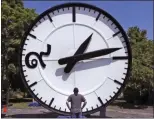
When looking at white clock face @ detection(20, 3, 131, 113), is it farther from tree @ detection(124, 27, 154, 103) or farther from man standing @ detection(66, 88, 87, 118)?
tree @ detection(124, 27, 154, 103)

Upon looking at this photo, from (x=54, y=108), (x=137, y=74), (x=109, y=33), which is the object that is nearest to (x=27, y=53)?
(x=54, y=108)

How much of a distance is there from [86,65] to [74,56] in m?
0.12

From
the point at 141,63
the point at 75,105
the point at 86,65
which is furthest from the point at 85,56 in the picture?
the point at 141,63

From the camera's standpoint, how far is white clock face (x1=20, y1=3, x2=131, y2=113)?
262 cm

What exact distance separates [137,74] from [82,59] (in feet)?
61.0

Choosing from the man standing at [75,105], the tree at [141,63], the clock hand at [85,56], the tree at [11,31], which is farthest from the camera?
the tree at [141,63]

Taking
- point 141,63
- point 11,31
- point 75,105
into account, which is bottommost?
point 75,105

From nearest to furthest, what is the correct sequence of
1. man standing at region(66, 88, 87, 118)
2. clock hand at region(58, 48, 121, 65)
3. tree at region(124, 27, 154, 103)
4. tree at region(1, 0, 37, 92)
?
clock hand at region(58, 48, 121, 65) < man standing at region(66, 88, 87, 118) < tree at region(1, 0, 37, 92) < tree at region(124, 27, 154, 103)

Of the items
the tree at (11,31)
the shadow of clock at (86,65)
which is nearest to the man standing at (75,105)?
the shadow of clock at (86,65)

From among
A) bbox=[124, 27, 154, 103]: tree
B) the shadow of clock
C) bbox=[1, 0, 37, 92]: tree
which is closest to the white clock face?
the shadow of clock

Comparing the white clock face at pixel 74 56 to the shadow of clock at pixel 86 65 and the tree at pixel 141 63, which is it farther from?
the tree at pixel 141 63

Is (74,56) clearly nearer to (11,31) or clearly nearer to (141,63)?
(11,31)

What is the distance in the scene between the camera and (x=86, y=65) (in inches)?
104

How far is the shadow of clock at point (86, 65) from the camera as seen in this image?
2.62 meters
